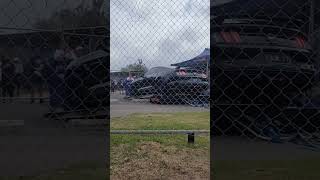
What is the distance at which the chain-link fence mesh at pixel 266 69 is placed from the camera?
2.57m

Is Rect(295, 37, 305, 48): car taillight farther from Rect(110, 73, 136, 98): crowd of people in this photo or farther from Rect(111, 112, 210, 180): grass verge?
Rect(110, 73, 136, 98): crowd of people

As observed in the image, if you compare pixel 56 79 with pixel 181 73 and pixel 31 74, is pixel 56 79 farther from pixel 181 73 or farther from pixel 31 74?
pixel 181 73

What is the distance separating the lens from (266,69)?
8.60 feet

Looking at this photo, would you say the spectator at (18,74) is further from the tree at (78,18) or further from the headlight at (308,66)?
the headlight at (308,66)

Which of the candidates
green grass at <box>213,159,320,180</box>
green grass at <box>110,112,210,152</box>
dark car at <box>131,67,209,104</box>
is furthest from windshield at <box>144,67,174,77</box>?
green grass at <box>213,159,320,180</box>

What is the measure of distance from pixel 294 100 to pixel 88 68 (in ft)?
3.56

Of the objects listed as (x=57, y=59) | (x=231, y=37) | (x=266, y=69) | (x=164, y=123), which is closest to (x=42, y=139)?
(x=57, y=59)

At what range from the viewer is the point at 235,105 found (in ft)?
8.88

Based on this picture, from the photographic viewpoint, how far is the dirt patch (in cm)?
499

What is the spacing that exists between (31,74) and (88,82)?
299mm

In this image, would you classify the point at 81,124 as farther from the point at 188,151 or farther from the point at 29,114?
the point at 188,151

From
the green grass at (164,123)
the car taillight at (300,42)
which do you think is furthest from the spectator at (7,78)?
the green grass at (164,123)

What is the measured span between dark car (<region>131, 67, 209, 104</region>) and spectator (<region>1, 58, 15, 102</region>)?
4964mm

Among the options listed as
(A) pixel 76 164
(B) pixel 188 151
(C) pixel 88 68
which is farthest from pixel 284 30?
(B) pixel 188 151
